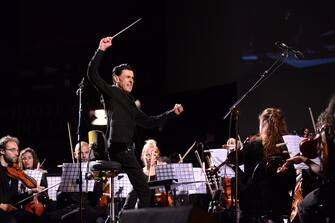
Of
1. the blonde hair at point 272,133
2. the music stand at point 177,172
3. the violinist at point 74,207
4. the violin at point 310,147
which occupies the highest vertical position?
the blonde hair at point 272,133

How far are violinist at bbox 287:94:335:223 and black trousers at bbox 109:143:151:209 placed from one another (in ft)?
4.47

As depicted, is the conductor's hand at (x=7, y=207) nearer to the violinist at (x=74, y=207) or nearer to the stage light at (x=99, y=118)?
the violinist at (x=74, y=207)

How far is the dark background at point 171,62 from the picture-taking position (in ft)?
25.3

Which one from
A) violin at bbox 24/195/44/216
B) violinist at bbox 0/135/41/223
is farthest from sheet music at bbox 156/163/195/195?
violin at bbox 24/195/44/216

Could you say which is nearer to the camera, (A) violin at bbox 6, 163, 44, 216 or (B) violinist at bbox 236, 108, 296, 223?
(B) violinist at bbox 236, 108, 296, 223

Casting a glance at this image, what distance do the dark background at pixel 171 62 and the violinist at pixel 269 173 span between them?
2448 millimetres

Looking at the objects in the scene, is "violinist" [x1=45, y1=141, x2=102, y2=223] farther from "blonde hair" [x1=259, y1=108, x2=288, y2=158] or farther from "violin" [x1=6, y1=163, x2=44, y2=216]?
"blonde hair" [x1=259, y1=108, x2=288, y2=158]

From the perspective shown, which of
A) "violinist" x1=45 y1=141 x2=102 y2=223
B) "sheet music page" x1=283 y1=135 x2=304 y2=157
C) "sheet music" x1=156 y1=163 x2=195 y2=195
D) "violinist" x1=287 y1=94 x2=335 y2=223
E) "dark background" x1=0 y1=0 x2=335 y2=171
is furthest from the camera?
"dark background" x1=0 y1=0 x2=335 y2=171

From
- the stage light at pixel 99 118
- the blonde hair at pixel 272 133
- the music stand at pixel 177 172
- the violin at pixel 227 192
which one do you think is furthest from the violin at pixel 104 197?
the stage light at pixel 99 118

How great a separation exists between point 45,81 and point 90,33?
1398 millimetres

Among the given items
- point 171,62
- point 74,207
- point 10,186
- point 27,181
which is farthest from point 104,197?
point 171,62

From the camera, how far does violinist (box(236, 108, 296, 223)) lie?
511 centimetres

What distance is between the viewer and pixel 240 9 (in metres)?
8.73

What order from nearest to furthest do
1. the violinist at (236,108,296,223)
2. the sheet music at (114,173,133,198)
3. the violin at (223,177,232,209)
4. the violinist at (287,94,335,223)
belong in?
the violinist at (287,94,335,223) → the violinist at (236,108,296,223) → the sheet music at (114,173,133,198) → the violin at (223,177,232,209)
